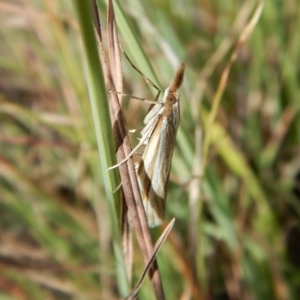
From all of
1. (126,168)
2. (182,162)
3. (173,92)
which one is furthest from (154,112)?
(182,162)

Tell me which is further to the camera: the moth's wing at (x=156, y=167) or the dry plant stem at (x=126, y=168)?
the moth's wing at (x=156, y=167)

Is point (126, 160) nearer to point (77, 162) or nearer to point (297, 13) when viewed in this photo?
point (77, 162)

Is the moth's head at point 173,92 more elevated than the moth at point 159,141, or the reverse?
the moth's head at point 173,92

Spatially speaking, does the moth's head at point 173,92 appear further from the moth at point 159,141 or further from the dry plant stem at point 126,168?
the dry plant stem at point 126,168

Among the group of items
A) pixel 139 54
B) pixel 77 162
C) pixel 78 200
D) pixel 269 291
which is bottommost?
pixel 269 291

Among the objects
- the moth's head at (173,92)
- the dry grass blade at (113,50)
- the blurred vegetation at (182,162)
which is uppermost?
the dry grass blade at (113,50)

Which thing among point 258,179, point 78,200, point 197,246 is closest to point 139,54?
point 197,246

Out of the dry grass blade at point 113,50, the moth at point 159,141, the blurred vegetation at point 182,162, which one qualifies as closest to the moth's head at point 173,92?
the moth at point 159,141
